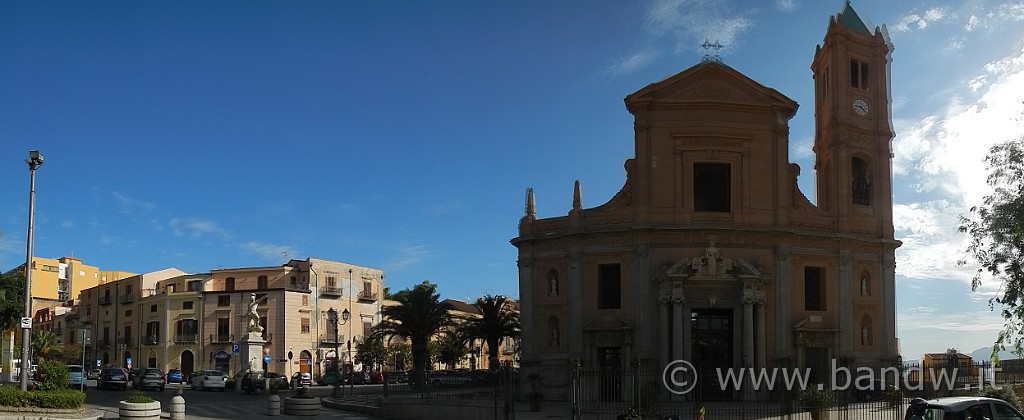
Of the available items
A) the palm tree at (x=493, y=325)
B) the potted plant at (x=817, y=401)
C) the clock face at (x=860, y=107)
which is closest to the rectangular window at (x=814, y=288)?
the clock face at (x=860, y=107)

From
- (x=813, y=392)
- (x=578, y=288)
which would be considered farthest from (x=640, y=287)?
(x=813, y=392)

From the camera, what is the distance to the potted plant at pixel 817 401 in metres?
29.0

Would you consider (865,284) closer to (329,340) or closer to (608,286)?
(608,286)

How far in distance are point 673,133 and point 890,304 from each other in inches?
478

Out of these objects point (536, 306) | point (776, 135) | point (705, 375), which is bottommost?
point (705, 375)

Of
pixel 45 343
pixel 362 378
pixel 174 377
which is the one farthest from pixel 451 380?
pixel 45 343

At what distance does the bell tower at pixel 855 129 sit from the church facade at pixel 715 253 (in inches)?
4.0

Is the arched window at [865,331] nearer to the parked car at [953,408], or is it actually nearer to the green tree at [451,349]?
the parked car at [953,408]

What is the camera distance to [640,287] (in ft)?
131

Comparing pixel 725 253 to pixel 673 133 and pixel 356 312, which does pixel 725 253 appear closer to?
pixel 673 133

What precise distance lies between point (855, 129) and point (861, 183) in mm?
2402

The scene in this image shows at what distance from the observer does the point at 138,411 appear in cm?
2575

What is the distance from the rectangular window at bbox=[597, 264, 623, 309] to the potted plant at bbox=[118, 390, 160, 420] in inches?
779

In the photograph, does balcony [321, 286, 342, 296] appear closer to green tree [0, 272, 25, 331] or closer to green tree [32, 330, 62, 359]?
green tree [32, 330, 62, 359]
